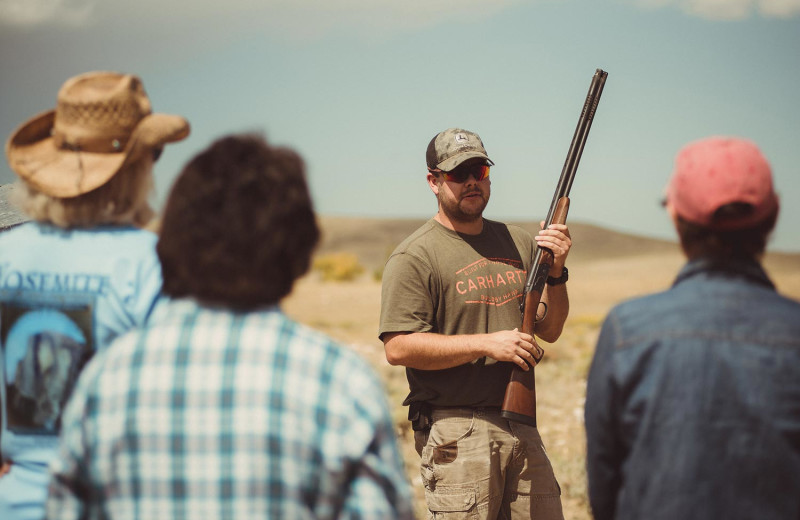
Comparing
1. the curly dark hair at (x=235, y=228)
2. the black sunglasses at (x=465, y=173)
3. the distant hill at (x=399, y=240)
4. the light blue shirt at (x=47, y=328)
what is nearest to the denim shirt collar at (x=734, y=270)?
the curly dark hair at (x=235, y=228)

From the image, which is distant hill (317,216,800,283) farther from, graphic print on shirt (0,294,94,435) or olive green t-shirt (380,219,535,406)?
graphic print on shirt (0,294,94,435)

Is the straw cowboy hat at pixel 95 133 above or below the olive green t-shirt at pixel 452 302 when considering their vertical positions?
above

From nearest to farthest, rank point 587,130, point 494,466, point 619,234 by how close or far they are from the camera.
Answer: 1. point 494,466
2. point 587,130
3. point 619,234

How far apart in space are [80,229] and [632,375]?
1.71 m

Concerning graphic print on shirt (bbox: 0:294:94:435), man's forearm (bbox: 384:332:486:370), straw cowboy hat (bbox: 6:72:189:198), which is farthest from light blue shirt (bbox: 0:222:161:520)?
man's forearm (bbox: 384:332:486:370)

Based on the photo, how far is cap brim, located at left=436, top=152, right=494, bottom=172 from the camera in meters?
4.03

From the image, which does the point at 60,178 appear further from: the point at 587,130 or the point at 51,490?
the point at 587,130

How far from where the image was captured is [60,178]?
7.97 feet

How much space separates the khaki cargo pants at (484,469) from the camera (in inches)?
151

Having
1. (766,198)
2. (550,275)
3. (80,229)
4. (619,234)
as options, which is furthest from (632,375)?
(619,234)

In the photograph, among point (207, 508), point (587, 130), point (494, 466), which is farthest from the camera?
point (587, 130)

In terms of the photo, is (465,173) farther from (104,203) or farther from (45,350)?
(45,350)

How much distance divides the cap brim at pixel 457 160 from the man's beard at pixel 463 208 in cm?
14

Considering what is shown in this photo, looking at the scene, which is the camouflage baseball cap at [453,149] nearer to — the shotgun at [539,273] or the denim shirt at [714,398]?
the shotgun at [539,273]
